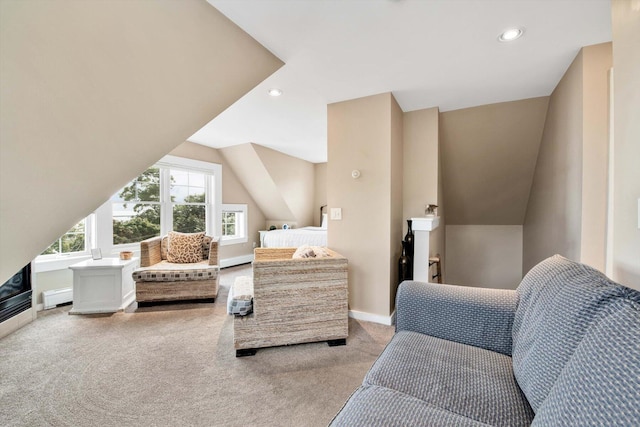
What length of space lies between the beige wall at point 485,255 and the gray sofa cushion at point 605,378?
393 cm

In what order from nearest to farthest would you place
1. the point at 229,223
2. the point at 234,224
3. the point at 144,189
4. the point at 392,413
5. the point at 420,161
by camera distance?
the point at 392,413, the point at 420,161, the point at 144,189, the point at 229,223, the point at 234,224

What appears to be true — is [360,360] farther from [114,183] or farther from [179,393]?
[114,183]

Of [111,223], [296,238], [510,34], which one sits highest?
[510,34]

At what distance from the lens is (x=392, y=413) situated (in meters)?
0.83

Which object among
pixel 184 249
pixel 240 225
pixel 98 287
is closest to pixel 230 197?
pixel 240 225

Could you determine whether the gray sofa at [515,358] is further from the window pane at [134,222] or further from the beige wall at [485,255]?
the window pane at [134,222]

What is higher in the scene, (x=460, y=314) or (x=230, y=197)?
(x=230, y=197)

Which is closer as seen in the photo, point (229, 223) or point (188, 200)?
point (188, 200)

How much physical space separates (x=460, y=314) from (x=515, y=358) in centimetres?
30

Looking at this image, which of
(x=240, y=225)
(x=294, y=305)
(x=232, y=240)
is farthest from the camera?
(x=240, y=225)

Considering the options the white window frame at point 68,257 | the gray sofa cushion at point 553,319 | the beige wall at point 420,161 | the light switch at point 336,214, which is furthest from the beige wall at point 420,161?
the white window frame at point 68,257

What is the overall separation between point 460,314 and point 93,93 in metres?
2.18

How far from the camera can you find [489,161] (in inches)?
133

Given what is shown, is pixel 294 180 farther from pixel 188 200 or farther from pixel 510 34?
pixel 510 34
